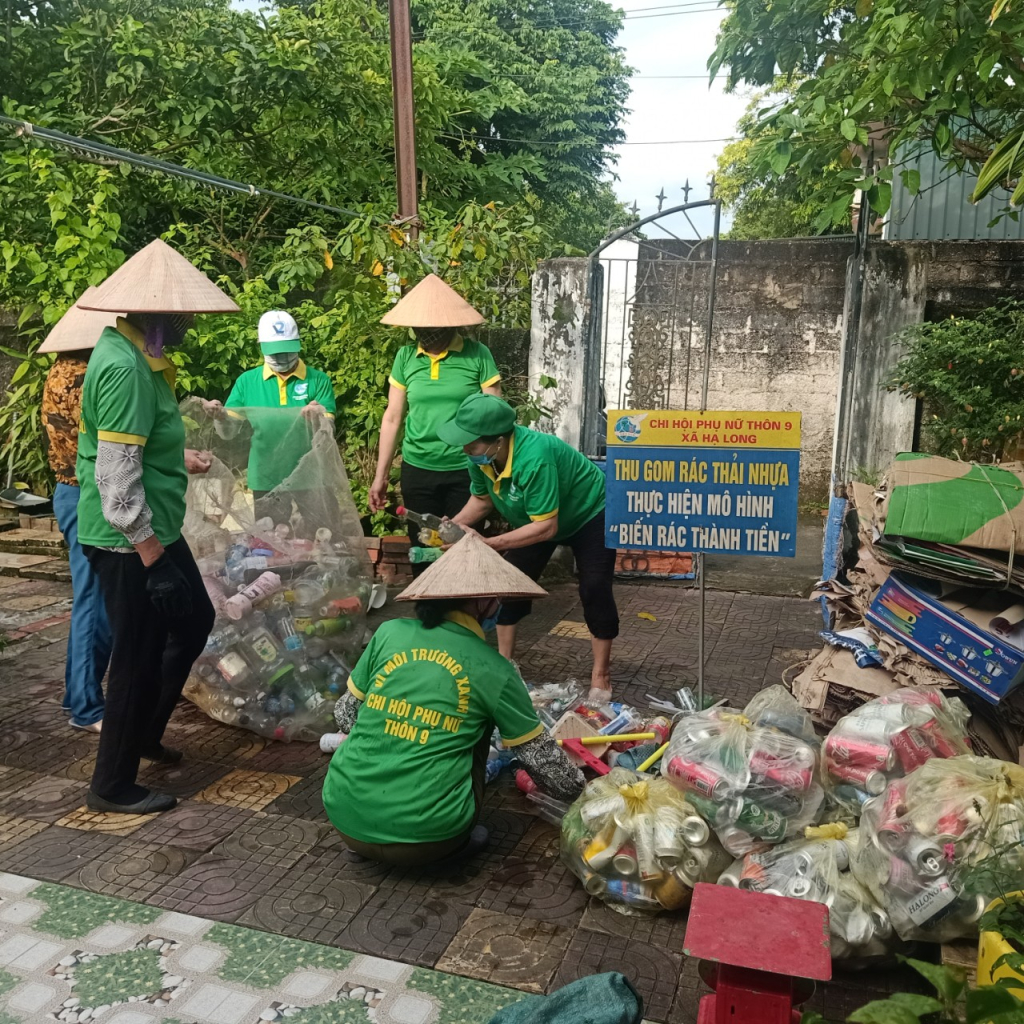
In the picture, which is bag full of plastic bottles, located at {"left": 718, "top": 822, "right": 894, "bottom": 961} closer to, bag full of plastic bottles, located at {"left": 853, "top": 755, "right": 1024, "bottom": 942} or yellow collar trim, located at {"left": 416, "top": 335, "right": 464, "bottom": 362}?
bag full of plastic bottles, located at {"left": 853, "top": 755, "right": 1024, "bottom": 942}

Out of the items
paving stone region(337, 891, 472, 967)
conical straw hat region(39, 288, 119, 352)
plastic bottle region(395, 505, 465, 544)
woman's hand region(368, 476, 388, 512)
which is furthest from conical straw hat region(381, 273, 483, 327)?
paving stone region(337, 891, 472, 967)

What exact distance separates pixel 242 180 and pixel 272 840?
7.46 meters

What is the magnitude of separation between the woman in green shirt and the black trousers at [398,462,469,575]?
1.51 feet

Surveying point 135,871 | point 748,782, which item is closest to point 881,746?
point 748,782

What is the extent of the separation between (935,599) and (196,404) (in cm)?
345

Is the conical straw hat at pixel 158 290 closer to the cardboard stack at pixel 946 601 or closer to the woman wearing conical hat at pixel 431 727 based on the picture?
the woman wearing conical hat at pixel 431 727

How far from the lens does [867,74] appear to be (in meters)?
5.52

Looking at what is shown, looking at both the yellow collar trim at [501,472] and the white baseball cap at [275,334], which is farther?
the white baseball cap at [275,334]

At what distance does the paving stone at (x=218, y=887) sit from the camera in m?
3.16

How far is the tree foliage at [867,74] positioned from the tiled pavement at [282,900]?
3328 mm

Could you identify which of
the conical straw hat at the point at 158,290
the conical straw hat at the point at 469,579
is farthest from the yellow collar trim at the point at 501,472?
the conical straw hat at the point at 158,290

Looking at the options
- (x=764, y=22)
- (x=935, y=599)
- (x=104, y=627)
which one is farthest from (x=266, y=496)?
(x=764, y=22)

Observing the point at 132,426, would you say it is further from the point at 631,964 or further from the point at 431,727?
the point at 631,964

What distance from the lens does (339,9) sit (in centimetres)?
1283
